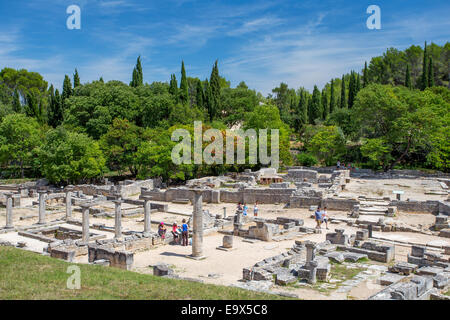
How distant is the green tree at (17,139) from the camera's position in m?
Answer: 50.2

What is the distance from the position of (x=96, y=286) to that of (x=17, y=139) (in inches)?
1785

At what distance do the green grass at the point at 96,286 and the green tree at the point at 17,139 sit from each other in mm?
39876

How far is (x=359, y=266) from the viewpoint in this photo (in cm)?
1694

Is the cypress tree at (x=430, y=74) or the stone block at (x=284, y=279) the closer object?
the stone block at (x=284, y=279)

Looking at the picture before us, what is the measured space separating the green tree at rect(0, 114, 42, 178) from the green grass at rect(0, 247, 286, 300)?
39876 millimetres

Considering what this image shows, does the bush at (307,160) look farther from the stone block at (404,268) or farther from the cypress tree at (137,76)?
the stone block at (404,268)

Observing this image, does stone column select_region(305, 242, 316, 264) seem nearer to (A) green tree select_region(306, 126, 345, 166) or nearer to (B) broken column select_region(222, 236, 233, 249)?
(B) broken column select_region(222, 236, 233, 249)

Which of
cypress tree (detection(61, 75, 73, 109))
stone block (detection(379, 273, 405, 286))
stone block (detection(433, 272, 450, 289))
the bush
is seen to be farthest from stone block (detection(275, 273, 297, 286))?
cypress tree (detection(61, 75, 73, 109))

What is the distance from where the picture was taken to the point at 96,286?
12.1m

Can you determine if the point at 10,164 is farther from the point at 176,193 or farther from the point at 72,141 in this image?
the point at 176,193

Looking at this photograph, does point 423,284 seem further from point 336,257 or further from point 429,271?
point 336,257

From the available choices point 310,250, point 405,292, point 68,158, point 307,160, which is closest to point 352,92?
point 307,160

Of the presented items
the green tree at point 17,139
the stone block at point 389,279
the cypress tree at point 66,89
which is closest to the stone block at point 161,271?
the stone block at point 389,279
